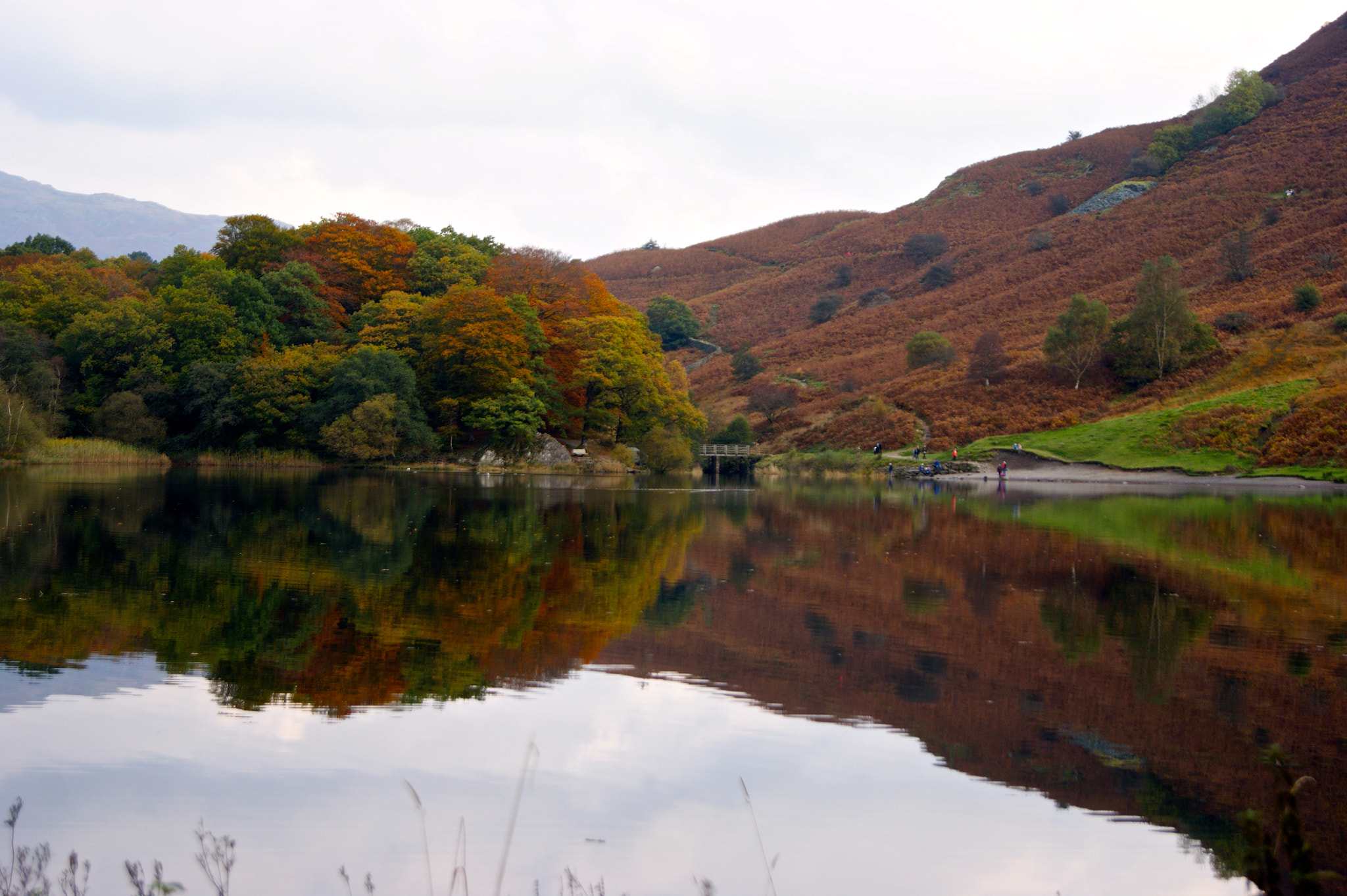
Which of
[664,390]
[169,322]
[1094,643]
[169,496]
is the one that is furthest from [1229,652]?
[169,322]

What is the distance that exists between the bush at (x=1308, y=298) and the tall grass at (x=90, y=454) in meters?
68.7

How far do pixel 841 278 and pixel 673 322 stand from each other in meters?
22.4

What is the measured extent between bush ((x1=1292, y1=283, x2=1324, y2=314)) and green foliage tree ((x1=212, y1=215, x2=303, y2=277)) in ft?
216

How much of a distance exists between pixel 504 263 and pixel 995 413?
113ft

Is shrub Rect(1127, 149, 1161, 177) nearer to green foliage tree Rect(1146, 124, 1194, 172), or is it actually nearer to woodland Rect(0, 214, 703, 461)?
green foliage tree Rect(1146, 124, 1194, 172)

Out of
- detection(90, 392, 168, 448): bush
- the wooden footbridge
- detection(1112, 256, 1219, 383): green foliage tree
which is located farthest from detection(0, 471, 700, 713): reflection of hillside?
detection(1112, 256, 1219, 383): green foliage tree

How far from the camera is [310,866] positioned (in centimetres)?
414

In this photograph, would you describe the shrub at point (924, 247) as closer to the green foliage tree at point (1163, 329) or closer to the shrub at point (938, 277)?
the shrub at point (938, 277)

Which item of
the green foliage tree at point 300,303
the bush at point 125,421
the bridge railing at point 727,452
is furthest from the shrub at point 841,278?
the bush at point 125,421

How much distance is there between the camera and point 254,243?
6103 centimetres

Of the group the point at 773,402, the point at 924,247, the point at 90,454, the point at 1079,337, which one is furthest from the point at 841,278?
the point at 90,454

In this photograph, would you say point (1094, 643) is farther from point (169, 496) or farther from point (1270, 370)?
point (1270, 370)

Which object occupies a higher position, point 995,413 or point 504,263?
point 504,263

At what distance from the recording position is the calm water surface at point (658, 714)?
4.43m
